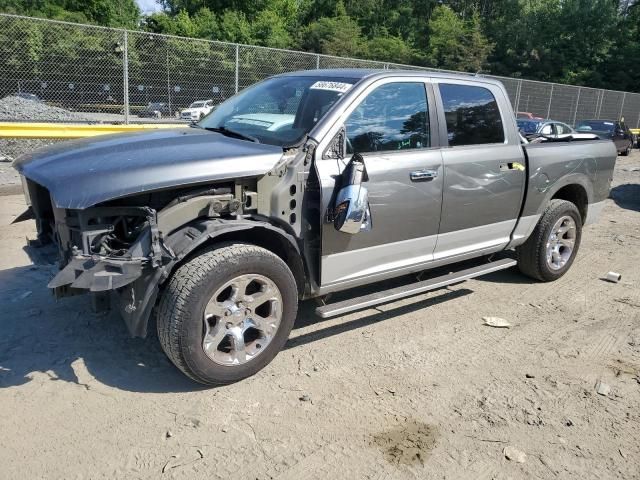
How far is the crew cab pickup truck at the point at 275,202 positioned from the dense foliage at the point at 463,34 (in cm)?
3858

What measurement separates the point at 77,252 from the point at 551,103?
24297 millimetres

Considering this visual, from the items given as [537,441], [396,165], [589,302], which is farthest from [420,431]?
[589,302]

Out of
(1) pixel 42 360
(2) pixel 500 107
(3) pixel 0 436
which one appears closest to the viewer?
(3) pixel 0 436

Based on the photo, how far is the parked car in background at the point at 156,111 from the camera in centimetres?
1084

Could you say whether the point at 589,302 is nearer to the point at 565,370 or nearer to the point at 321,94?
the point at 565,370

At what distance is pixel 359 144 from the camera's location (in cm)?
384

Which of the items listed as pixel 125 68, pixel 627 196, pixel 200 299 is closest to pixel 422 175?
pixel 200 299

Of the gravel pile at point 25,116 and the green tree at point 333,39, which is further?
the green tree at point 333,39

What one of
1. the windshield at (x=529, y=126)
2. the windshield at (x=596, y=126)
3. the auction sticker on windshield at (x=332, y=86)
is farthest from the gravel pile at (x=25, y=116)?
the windshield at (x=596, y=126)

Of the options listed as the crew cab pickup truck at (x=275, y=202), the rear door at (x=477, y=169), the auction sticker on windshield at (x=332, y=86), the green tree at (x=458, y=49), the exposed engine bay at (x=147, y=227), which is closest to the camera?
the exposed engine bay at (x=147, y=227)

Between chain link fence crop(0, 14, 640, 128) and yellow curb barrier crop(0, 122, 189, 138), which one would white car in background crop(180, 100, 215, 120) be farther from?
yellow curb barrier crop(0, 122, 189, 138)

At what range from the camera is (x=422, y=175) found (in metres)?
4.07

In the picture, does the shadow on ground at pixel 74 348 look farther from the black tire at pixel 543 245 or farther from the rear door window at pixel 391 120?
the black tire at pixel 543 245

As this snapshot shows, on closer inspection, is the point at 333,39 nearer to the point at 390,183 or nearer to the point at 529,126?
the point at 529,126
